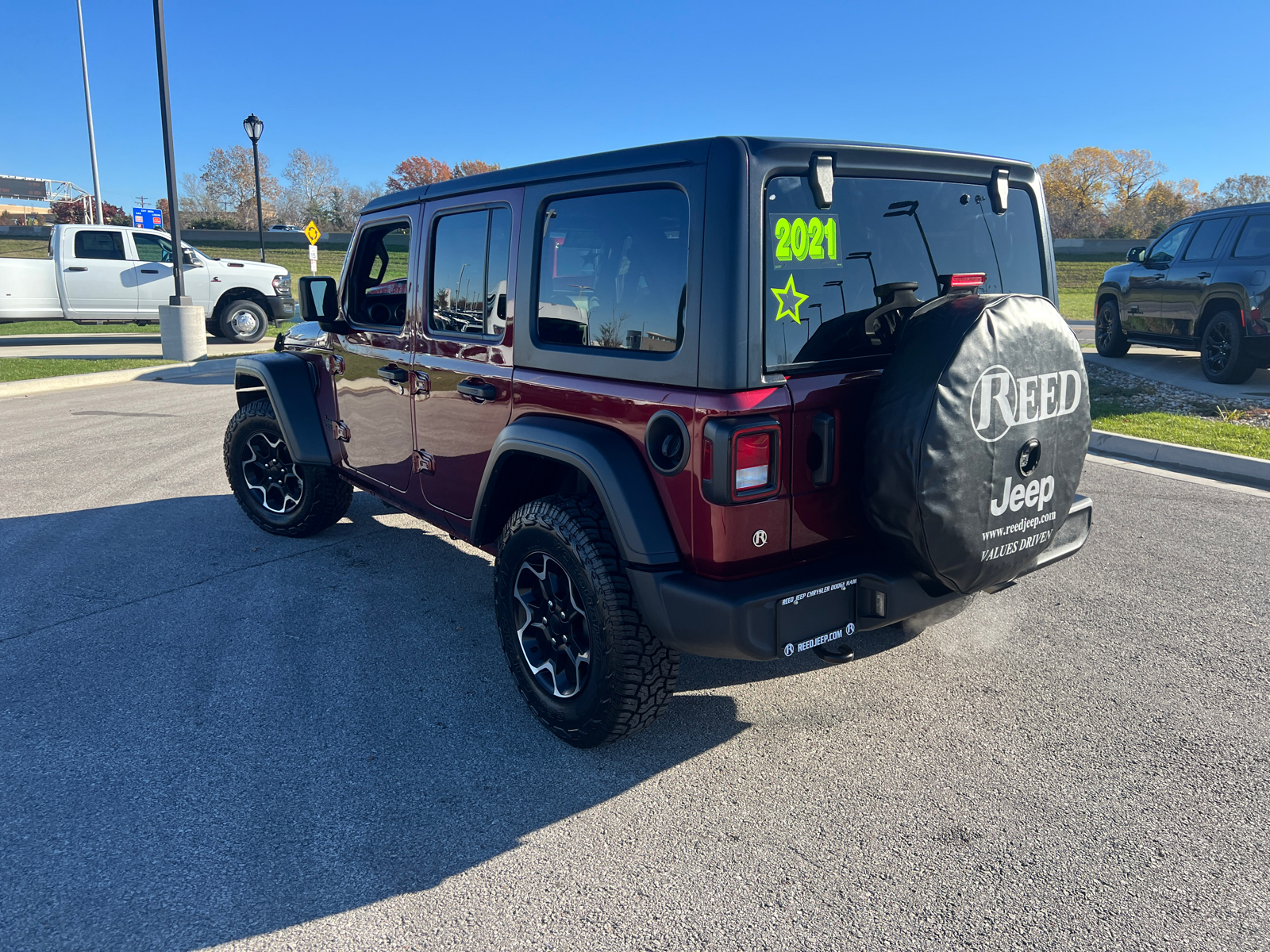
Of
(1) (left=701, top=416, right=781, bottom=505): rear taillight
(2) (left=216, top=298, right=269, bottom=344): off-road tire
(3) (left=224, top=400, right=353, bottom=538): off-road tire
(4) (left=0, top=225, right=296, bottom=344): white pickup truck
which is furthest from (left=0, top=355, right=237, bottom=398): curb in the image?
(1) (left=701, top=416, right=781, bottom=505): rear taillight

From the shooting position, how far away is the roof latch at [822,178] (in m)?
2.62

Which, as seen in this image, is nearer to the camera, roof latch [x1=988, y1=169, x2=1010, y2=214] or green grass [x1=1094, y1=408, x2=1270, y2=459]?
roof latch [x1=988, y1=169, x2=1010, y2=214]

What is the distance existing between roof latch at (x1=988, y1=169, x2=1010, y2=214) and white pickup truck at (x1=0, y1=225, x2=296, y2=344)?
50.9 feet

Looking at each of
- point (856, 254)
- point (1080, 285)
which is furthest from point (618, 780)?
point (1080, 285)

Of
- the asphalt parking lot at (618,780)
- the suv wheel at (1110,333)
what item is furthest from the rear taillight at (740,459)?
the suv wheel at (1110,333)

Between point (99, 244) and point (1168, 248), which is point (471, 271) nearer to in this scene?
point (1168, 248)

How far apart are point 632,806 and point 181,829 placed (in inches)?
53.6

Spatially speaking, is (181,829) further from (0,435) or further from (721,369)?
(0,435)

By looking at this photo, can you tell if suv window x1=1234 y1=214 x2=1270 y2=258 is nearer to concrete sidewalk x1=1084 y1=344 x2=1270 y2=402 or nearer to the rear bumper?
concrete sidewalk x1=1084 y1=344 x2=1270 y2=402

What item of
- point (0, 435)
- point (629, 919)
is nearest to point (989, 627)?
point (629, 919)

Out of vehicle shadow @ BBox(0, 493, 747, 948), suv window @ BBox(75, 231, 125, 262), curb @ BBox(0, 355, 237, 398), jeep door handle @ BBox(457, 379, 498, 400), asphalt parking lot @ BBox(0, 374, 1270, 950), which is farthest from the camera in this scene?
suv window @ BBox(75, 231, 125, 262)

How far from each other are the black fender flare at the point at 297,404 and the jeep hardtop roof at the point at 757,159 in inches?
74.2

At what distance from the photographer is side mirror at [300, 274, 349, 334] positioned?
4500mm

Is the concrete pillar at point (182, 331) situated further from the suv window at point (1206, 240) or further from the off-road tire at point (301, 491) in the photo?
the suv window at point (1206, 240)
